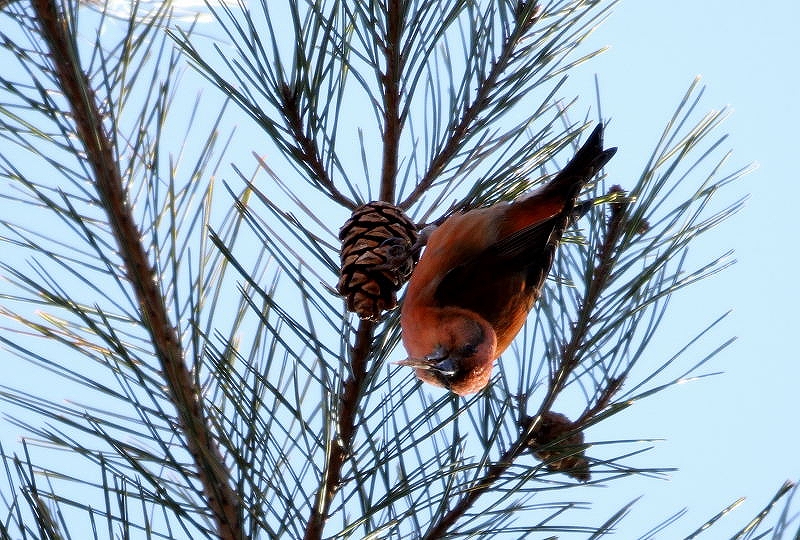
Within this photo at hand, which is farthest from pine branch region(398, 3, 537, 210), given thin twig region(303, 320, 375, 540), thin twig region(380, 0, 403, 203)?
thin twig region(303, 320, 375, 540)

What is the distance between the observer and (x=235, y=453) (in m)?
1.26

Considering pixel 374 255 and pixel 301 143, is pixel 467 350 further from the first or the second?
pixel 301 143

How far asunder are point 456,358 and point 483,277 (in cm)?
45

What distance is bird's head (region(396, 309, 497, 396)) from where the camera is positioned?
5.30ft

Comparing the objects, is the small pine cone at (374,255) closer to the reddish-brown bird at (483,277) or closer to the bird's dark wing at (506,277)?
the reddish-brown bird at (483,277)

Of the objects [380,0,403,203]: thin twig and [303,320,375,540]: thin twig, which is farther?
[380,0,403,203]: thin twig

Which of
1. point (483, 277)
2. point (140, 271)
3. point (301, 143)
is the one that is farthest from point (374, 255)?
point (483, 277)

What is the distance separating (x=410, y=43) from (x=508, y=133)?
0.28 metres

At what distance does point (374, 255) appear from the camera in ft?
4.82

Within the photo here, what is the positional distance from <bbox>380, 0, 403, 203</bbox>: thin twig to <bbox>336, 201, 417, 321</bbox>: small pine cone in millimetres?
97

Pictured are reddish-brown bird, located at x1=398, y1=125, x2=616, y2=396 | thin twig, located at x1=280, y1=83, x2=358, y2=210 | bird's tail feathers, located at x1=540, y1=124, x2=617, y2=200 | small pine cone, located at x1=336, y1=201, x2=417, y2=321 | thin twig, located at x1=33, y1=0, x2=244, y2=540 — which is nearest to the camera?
thin twig, located at x1=33, y1=0, x2=244, y2=540

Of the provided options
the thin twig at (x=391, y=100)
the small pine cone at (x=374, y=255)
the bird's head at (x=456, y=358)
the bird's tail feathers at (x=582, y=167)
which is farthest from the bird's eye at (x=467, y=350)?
the bird's tail feathers at (x=582, y=167)

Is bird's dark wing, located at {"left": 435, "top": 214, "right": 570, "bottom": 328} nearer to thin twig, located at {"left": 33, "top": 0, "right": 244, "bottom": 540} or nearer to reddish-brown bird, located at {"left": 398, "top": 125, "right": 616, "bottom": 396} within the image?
reddish-brown bird, located at {"left": 398, "top": 125, "right": 616, "bottom": 396}

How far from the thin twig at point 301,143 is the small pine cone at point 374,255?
0.14m
